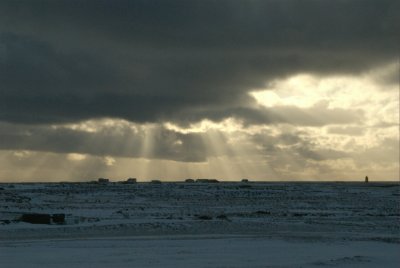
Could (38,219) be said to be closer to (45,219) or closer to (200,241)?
(45,219)

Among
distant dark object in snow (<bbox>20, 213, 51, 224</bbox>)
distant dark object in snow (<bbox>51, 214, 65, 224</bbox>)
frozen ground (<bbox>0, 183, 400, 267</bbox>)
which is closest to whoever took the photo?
frozen ground (<bbox>0, 183, 400, 267</bbox>)

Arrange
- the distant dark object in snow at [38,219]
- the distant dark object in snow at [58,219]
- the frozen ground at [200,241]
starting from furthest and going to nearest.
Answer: the distant dark object in snow at [58,219]
the distant dark object in snow at [38,219]
the frozen ground at [200,241]

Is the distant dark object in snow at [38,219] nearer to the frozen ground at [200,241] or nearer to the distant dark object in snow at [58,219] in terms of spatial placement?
the distant dark object in snow at [58,219]

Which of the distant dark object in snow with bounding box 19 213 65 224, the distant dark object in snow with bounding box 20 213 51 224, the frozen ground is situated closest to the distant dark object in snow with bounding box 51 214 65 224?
the distant dark object in snow with bounding box 19 213 65 224

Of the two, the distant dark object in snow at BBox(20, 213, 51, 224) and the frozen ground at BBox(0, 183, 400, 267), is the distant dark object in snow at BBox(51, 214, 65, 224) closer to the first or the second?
the distant dark object in snow at BBox(20, 213, 51, 224)

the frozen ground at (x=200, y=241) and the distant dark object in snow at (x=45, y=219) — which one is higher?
the distant dark object in snow at (x=45, y=219)

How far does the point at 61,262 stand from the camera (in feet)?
71.0

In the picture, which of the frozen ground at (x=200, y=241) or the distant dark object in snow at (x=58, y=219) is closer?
the frozen ground at (x=200, y=241)

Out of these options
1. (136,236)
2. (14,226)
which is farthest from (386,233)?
(14,226)

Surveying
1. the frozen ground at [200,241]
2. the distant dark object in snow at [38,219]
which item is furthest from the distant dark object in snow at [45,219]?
the frozen ground at [200,241]

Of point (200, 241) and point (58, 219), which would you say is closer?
point (200, 241)

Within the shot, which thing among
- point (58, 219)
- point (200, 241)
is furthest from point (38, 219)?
point (200, 241)

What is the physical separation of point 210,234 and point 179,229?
10.9 ft

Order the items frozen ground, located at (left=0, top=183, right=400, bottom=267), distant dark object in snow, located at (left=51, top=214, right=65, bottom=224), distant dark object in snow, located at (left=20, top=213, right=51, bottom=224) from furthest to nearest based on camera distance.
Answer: distant dark object in snow, located at (left=51, top=214, right=65, bottom=224) → distant dark object in snow, located at (left=20, top=213, right=51, bottom=224) → frozen ground, located at (left=0, top=183, right=400, bottom=267)
